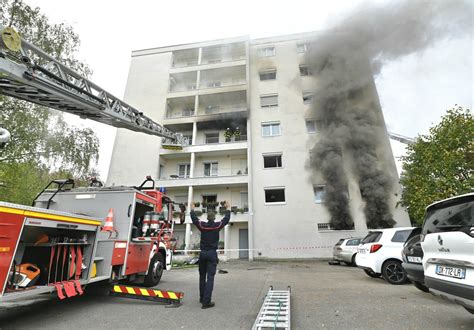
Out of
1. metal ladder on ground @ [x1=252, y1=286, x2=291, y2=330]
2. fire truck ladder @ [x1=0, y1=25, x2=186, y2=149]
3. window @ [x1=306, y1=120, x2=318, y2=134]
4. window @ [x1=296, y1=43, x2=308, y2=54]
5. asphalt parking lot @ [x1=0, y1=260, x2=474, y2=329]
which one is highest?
window @ [x1=296, y1=43, x2=308, y2=54]

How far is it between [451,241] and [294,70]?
20447 millimetres

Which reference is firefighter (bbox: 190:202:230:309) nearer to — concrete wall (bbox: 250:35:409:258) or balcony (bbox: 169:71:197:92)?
concrete wall (bbox: 250:35:409:258)

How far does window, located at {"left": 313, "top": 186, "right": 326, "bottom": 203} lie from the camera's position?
56.0ft

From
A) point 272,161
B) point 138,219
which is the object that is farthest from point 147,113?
point 138,219

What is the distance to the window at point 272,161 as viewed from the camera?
745 inches

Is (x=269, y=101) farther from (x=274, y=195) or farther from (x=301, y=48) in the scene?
(x=274, y=195)

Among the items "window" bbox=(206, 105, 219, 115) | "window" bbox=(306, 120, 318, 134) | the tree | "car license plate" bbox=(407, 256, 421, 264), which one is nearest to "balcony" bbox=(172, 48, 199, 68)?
"window" bbox=(206, 105, 219, 115)

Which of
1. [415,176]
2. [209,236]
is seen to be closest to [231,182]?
[415,176]

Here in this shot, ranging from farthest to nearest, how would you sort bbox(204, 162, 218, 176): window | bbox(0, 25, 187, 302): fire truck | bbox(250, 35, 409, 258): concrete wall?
bbox(204, 162, 218, 176): window < bbox(250, 35, 409, 258): concrete wall < bbox(0, 25, 187, 302): fire truck

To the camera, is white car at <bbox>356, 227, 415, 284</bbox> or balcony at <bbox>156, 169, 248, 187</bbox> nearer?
white car at <bbox>356, 227, 415, 284</bbox>

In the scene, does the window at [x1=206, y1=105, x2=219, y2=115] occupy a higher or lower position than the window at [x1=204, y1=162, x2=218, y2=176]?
higher

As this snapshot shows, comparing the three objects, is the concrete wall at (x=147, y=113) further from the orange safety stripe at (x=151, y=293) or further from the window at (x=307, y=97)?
the orange safety stripe at (x=151, y=293)

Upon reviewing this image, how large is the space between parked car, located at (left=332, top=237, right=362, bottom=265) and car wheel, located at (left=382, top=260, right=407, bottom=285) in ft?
16.8

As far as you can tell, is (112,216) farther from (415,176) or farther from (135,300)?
(415,176)
